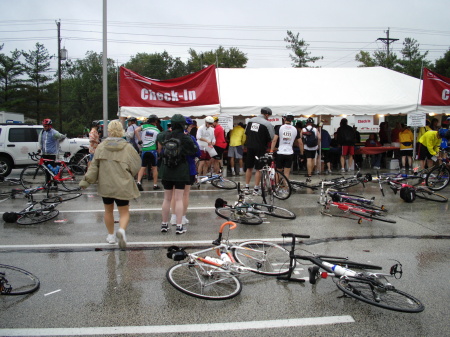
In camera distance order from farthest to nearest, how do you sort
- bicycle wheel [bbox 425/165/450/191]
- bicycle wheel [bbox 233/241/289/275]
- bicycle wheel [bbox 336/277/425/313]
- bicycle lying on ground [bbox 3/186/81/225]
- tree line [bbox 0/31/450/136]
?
tree line [bbox 0/31/450/136] < bicycle wheel [bbox 425/165/450/191] < bicycle lying on ground [bbox 3/186/81/225] < bicycle wheel [bbox 233/241/289/275] < bicycle wheel [bbox 336/277/425/313]

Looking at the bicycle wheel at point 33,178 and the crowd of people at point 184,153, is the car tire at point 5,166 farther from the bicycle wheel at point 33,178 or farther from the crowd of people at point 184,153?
the crowd of people at point 184,153

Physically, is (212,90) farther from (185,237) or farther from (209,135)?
(185,237)

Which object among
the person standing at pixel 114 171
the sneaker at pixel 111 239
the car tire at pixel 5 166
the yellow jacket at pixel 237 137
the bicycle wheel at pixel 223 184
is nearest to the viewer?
the person standing at pixel 114 171

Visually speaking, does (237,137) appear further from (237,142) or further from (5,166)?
(5,166)

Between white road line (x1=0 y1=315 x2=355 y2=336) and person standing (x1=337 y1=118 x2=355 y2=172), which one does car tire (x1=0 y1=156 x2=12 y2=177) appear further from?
white road line (x1=0 y1=315 x2=355 y2=336)

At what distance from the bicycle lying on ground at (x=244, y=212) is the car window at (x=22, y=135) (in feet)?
36.0

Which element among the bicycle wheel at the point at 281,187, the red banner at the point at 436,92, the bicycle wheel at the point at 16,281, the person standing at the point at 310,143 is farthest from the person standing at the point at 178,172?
the red banner at the point at 436,92

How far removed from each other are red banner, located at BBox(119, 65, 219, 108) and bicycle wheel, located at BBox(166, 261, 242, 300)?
9607 mm

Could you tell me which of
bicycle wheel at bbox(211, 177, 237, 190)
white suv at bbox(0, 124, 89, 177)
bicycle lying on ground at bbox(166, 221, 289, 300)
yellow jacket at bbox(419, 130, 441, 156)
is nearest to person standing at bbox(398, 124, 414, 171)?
yellow jacket at bbox(419, 130, 441, 156)

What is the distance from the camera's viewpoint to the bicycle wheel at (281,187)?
9086 mm

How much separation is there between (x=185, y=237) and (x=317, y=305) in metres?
2.89

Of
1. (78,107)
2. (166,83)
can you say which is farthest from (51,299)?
(78,107)

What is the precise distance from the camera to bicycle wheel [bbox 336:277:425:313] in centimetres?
372

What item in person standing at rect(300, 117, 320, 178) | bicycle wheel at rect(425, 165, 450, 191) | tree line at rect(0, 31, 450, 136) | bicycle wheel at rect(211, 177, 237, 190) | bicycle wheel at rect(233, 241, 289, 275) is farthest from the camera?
tree line at rect(0, 31, 450, 136)
